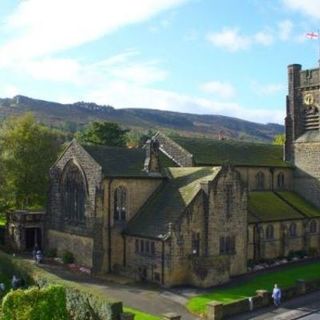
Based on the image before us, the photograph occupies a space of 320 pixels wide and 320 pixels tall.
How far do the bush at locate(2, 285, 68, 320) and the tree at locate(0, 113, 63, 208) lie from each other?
1449 inches

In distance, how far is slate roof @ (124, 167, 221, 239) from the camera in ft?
141

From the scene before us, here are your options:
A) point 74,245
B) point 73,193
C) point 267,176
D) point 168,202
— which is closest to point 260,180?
point 267,176

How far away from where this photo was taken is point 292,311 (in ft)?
118

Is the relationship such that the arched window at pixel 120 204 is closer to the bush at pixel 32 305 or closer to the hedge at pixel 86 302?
the hedge at pixel 86 302

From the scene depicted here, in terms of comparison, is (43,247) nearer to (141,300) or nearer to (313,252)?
(141,300)

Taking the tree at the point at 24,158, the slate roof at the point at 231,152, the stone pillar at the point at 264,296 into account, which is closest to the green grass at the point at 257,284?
the stone pillar at the point at 264,296

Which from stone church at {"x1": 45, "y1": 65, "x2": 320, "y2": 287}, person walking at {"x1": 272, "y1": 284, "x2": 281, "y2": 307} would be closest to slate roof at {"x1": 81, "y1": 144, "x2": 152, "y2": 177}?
stone church at {"x1": 45, "y1": 65, "x2": 320, "y2": 287}

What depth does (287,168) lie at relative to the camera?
62.1 metres

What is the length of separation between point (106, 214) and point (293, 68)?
99.2 feet

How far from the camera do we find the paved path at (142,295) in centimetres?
3547

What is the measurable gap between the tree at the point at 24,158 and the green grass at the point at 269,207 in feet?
83.2

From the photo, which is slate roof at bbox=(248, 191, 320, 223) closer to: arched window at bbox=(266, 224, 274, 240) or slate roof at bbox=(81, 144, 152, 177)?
arched window at bbox=(266, 224, 274, 240)

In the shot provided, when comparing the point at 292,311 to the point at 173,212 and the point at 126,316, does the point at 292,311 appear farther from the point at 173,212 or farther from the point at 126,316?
the point at 126,316

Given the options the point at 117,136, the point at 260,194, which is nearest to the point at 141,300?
the point at 260,194
